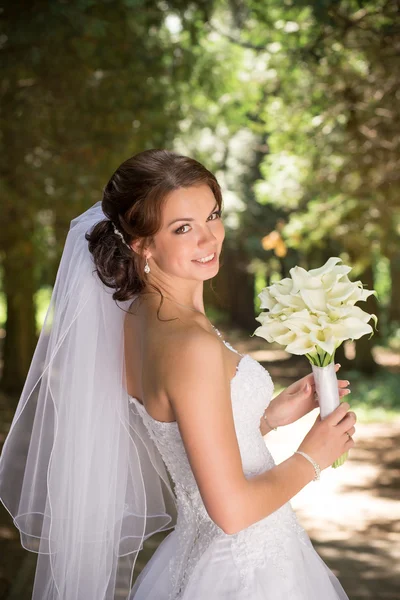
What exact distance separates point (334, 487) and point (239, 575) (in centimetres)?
745

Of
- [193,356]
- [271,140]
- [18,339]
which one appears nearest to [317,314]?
[193,356]

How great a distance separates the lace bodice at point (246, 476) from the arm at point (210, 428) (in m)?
0.32

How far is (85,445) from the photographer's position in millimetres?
2955

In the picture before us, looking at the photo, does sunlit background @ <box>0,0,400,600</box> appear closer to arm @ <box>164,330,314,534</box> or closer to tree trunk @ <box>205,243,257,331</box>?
arm @ <box>164,330,314,534</box>

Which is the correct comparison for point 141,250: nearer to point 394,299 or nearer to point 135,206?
point 135,206

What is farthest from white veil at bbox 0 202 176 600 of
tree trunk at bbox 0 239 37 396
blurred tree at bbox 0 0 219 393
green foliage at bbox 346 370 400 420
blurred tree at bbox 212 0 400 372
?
tree trunk at bbox 0 239 37 396

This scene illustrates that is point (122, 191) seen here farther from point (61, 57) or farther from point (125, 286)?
point (61, 57)

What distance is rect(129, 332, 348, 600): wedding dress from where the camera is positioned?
268 cm

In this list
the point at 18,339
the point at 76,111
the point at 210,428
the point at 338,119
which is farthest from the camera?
the point at 18,339

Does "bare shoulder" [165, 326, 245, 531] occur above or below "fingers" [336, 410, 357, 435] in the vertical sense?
above

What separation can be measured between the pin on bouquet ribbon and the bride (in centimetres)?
18

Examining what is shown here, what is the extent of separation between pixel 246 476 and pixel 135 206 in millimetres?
999

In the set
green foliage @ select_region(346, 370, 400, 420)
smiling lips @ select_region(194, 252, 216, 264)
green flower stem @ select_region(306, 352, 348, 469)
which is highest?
smiling lips @ select_region(194, 252, 216, 264)

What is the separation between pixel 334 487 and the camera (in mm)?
9859
